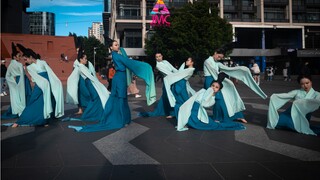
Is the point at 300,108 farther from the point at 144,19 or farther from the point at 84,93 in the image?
the point at 144,19

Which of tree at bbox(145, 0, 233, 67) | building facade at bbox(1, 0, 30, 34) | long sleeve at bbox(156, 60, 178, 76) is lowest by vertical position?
long sleeve at bbox(156, 60, 178, 76)

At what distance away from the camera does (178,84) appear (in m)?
7.91

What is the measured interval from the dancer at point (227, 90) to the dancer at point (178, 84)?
0.45 m

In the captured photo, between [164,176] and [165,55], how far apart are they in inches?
1361

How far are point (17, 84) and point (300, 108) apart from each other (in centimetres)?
696

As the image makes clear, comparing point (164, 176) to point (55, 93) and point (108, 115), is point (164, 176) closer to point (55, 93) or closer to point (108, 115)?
point (108, 115)

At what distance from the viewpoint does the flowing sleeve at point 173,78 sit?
25.3 feet

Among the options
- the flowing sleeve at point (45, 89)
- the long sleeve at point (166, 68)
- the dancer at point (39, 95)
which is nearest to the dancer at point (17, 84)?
the dancer at point (39, 95)

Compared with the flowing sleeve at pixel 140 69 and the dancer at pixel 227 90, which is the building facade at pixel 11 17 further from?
the dancer at pixel 227 90

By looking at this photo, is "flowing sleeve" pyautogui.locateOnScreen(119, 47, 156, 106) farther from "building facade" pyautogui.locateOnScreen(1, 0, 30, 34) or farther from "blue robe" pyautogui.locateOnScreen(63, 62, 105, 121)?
"building facade" pyautogui.locateOnScreen(1, 0, 30, 34)

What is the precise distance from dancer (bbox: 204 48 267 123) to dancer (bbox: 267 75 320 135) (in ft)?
2.55

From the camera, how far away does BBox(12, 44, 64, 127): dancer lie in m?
6.99

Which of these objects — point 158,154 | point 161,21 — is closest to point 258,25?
point 161,21

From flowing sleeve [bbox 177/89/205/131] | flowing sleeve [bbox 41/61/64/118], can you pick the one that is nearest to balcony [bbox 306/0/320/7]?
flowing sleeve [bbox 177/89/205/131]
